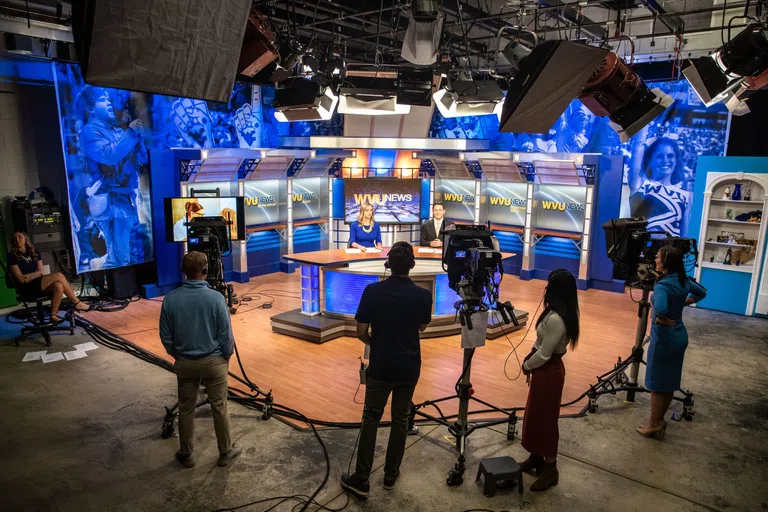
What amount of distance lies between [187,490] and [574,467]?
9.47 ft

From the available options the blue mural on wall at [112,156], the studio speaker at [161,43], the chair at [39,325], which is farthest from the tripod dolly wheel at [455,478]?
the blue mural on wall at [112,156]

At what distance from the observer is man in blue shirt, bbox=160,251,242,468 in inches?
148

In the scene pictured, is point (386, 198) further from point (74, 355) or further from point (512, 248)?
point (74, 355)

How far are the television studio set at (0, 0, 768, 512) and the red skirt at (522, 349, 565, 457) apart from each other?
0.03 metres

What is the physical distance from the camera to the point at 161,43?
2.50 m

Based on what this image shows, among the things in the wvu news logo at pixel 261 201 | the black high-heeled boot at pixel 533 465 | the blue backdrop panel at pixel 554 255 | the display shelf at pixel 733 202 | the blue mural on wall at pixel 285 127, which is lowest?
the black high-heeled boot at pixel 533 465

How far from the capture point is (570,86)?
418 cm

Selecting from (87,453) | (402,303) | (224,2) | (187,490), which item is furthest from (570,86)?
(87,453)

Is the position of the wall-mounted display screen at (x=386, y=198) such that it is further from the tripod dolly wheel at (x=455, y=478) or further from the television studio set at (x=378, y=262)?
the tripod dolly wheel at (x=455, y=478)

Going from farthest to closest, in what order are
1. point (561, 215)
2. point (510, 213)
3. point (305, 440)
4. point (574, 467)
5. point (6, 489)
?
point (510, 213), point (561, 215), point (305, 440), point (574, 467), point (6, 489)

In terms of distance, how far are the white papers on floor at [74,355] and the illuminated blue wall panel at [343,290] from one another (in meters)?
3.06

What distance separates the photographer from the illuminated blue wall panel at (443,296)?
735 cm

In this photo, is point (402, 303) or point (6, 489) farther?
point (6, 489)

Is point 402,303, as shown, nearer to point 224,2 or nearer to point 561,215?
point 224,2
